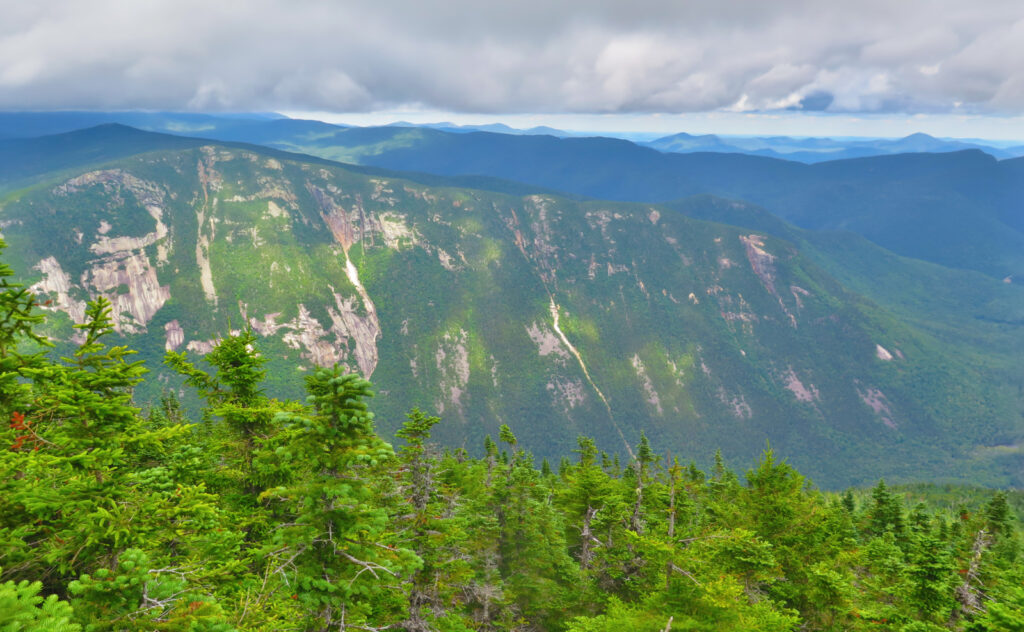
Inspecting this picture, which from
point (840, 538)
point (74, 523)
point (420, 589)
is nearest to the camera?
point (74, 523)

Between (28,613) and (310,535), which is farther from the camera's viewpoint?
(310,535)

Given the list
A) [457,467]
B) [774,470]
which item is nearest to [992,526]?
[774,470]

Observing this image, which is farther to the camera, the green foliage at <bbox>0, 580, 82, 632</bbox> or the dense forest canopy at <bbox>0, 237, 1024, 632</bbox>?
the dense forest canopy at <bbox>0, 237, 1024, 632</bbox>

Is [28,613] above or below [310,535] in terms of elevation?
above

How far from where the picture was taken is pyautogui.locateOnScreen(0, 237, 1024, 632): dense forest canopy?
15.3 meters

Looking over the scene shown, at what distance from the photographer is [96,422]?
55.6 ft

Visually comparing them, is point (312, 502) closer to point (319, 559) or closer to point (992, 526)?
point (319, 559)

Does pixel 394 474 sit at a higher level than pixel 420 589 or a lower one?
higher

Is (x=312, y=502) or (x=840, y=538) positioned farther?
(x=840, y=538)

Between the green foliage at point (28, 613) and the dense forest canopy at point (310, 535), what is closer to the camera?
the green foliage at point (28, 613)

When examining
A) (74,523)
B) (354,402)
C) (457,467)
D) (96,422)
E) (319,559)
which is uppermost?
(354,402)

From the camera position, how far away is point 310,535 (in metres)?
16.8

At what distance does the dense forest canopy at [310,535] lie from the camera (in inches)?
601

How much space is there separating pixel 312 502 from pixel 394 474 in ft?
61.4
